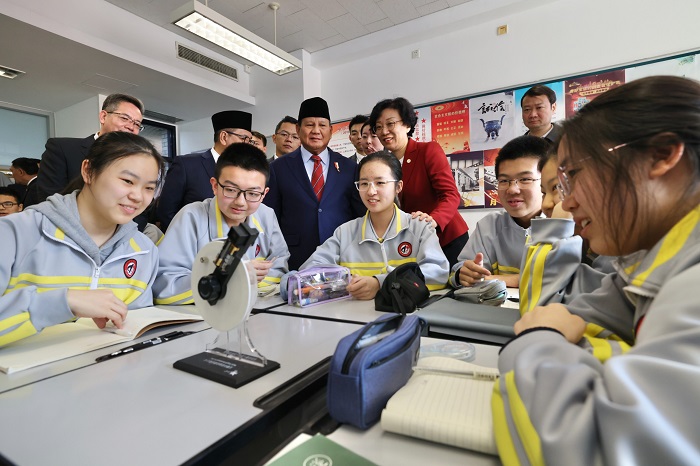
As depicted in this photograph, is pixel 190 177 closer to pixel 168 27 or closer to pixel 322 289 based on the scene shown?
pixel 322 289

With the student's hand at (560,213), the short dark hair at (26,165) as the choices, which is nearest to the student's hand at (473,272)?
the student's hand at (560,213)

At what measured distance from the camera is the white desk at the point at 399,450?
502 millimetres

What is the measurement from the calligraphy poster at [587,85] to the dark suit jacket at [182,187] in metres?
3.18

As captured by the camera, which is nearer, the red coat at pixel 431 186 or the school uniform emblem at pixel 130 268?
the school uniform emblem at pixel 130 268

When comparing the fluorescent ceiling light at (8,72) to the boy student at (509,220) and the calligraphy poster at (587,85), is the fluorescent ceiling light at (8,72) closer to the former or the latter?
the boy student at (509,220)

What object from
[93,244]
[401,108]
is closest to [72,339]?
[93,244]

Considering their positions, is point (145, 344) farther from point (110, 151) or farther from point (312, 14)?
point (312, 14)

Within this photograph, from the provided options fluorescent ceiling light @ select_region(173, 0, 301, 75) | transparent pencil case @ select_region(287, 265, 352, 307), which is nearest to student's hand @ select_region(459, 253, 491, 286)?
transparent pencil case @ select_region(287, 265, 352, 307)

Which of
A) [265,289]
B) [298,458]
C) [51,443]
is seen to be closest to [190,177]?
[265,289]

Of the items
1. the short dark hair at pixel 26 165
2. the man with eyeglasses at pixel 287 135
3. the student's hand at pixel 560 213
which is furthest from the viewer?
the short dark hair at pixel 26 165

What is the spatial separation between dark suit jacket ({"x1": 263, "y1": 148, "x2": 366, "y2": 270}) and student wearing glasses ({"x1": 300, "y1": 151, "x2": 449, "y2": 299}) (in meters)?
0.48

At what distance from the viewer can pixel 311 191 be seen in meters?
2.47

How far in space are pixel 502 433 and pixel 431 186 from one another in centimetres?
197

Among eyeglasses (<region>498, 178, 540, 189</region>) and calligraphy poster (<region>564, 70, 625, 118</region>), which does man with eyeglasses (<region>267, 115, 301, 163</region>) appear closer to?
eyeglasses (<region>498, 178, 540, 189</region>)
